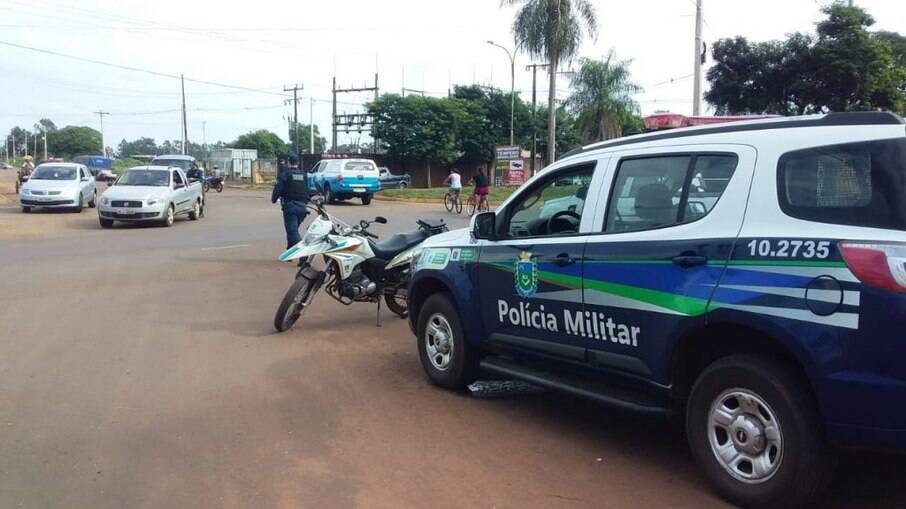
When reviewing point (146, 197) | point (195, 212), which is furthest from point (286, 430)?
point (195, 212)

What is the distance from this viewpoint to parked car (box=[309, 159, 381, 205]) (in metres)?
31.5

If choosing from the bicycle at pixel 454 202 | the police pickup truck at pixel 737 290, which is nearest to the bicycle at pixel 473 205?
the bicycle at pixel 454 202

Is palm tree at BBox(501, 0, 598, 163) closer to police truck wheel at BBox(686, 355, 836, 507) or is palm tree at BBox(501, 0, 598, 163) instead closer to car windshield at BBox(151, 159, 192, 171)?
car windshield at BBox(151, 159, 192, 171)

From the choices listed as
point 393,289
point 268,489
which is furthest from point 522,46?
point 268,489

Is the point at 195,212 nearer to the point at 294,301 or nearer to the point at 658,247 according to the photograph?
the point at 294,301

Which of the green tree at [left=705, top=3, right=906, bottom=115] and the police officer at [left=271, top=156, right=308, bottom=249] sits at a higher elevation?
the green tree at [left=705, top=3, right=906, bottom=115]

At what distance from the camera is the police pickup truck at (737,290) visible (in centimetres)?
357

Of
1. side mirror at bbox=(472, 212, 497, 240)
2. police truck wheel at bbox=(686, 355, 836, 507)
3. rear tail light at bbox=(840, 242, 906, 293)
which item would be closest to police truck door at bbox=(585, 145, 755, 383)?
police truck wheel at bbox=(686, 355, 836, 507)

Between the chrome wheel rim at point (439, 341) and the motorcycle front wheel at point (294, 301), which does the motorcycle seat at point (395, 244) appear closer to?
the motorcycle front wheel at point (294, 301)

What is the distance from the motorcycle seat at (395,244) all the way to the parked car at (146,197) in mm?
13095

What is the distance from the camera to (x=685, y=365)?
446cm

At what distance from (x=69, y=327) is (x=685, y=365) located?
273 inches

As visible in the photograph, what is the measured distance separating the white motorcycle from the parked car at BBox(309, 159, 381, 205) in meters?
22.7

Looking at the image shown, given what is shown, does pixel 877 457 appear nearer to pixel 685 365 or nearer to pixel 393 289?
pixel 685 365
